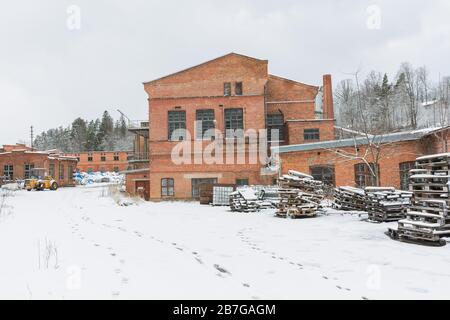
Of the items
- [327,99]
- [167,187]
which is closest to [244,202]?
[167,187]

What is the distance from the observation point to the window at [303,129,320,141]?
24.8 metres

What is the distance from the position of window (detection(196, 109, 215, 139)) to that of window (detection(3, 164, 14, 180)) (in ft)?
97.9

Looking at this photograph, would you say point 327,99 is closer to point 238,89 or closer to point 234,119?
point 238,89

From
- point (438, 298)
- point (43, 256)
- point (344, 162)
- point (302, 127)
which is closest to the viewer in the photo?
point (438, 298)

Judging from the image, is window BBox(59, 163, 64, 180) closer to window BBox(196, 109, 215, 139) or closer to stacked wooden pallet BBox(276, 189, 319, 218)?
window BBox(196, 109, 215, 139)

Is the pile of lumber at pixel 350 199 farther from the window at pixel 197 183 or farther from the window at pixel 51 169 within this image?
the window at pixel 51 169

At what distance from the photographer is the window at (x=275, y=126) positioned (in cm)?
2550

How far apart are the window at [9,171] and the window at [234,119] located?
31.5m

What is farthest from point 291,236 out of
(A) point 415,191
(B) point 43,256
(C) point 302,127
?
(C) point 302,127

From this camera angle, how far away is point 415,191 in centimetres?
906

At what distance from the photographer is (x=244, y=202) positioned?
16.1 meters

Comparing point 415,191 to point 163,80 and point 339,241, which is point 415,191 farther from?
point 163,80

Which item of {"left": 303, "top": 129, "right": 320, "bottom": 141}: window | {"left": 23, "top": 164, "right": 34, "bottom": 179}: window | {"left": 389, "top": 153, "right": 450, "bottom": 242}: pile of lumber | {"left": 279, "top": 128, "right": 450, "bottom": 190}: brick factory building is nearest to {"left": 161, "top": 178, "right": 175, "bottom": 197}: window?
{"left": 279, "top": 128, "right": 450, "bottom": 190}: brick factory building

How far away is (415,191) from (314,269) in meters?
4.76
